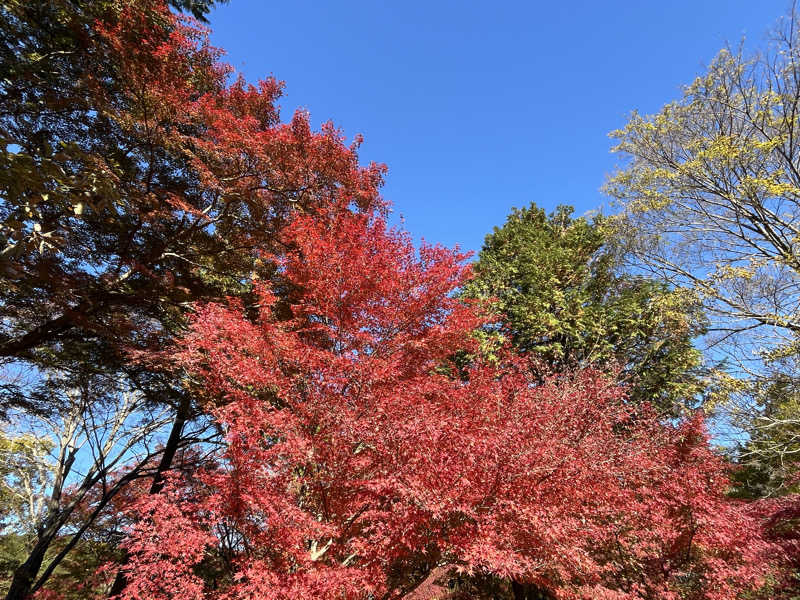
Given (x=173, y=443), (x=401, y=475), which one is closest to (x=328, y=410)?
(x=401, y=475)

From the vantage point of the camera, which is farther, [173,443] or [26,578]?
[173,443]

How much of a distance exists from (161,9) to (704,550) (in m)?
16.3

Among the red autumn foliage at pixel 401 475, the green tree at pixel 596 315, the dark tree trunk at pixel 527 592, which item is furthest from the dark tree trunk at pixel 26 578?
the green tree at pixel 596 315

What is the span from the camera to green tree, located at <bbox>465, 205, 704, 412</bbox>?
1145 centimetres

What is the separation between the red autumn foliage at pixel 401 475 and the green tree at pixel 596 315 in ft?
8.47

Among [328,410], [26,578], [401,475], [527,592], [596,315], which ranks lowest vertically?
[527,592]

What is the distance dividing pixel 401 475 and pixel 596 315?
968 cm

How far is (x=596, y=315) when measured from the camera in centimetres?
1223

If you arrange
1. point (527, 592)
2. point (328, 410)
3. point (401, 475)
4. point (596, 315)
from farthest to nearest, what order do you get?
→ point (596, 315) → point (527, 592) → point (328, 410) → point (401, 475)

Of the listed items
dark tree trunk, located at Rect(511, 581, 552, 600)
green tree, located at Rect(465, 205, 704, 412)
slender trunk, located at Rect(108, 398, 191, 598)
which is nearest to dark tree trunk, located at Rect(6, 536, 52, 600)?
slender trunk, located at Rect(108, 398, 191, 598)

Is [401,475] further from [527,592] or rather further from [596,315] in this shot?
[596,315]

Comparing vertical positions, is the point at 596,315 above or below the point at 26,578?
above

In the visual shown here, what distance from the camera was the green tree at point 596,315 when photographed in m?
11.4

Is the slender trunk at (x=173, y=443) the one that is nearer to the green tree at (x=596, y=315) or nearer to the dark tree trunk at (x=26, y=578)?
the dark tree trunk at (x=26, y=578)
